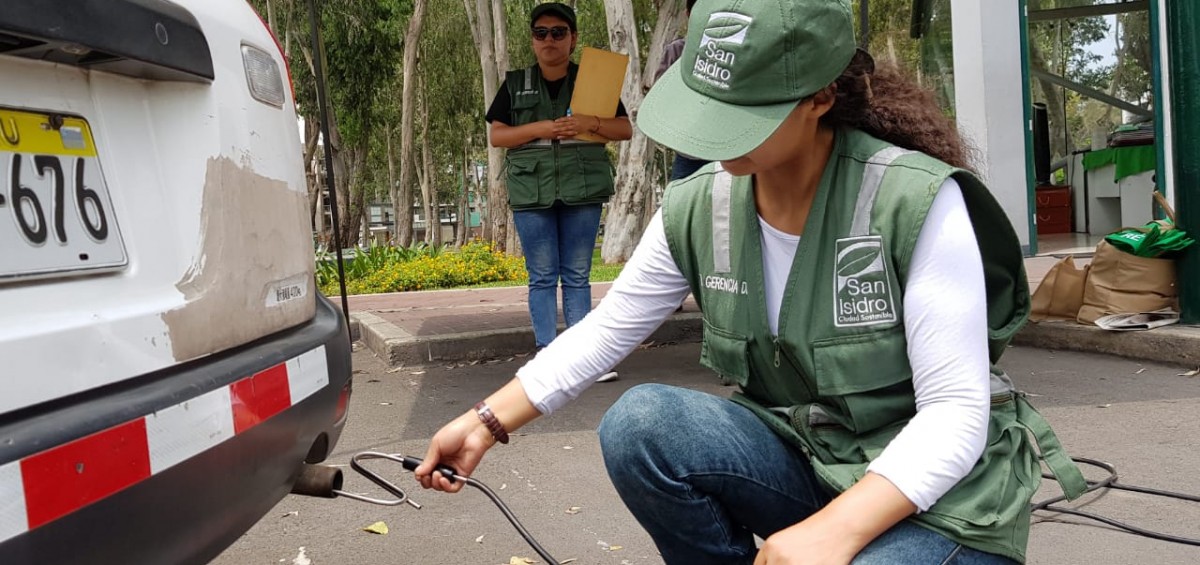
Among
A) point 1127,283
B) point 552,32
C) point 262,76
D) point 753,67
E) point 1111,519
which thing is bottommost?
point 1111,519

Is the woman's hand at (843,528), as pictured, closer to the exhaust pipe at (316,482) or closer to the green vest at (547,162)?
the exhaust pipe at (316,482)

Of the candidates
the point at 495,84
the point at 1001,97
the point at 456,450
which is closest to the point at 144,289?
the point at 456,450

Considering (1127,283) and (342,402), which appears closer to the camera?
(342,402)

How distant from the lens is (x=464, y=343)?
6156 mm

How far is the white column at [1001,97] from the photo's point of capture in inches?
372

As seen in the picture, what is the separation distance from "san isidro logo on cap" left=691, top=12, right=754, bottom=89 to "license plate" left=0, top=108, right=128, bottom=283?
1009mm

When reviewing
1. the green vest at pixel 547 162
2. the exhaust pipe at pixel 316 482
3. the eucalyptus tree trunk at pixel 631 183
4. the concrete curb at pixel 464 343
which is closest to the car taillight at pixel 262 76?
the exhaust pipe at pixel 316 482

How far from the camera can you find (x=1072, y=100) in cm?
1596

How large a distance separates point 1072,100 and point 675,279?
621 inches

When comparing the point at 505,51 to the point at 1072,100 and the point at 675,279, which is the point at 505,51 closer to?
the point at 1072,100

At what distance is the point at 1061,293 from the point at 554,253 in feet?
9.65

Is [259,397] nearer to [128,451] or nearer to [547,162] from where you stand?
[128,451]

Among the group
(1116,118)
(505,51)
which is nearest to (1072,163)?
(1116,118)

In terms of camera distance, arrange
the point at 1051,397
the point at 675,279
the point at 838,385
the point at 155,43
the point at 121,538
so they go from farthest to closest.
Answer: the point at 1051,397, the point at 675,279, the point at 155,43, the point at 838,385, the point at 121,538
